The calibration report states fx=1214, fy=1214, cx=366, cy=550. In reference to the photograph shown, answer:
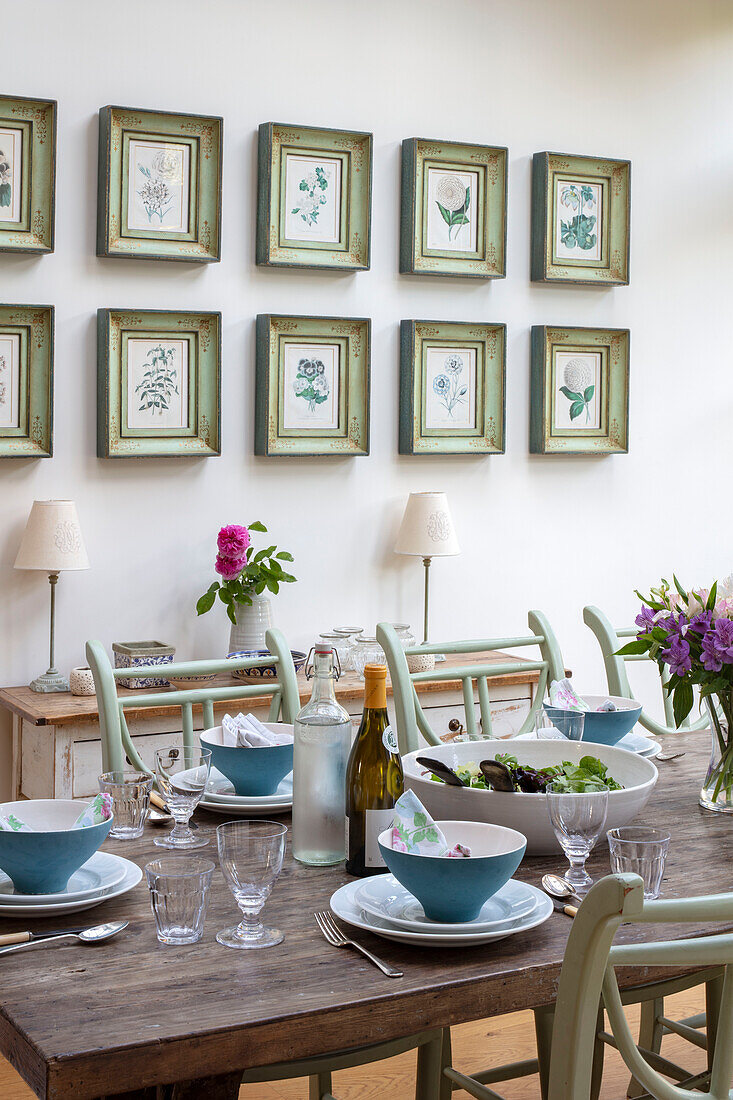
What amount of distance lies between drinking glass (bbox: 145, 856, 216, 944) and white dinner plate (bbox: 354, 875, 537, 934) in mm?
194

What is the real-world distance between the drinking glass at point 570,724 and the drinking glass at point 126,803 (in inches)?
26.4

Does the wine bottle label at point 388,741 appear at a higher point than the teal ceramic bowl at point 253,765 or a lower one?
higher

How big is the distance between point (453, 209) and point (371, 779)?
2.56 meters

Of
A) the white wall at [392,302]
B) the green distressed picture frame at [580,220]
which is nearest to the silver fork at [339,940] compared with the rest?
the white wall at [392,302]

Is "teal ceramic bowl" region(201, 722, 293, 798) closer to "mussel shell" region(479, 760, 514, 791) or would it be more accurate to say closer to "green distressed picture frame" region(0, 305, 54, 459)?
"mussel shell" region(479, 760, 514, 791)

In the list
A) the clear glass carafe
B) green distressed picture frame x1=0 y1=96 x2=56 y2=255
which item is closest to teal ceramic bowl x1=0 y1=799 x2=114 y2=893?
the clear glass carafe

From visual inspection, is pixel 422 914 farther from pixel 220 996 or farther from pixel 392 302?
pixel 392 302

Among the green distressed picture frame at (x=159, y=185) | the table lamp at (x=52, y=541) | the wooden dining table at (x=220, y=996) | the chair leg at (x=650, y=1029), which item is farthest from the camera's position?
the green distressed picture frame at (x=159, y=185)

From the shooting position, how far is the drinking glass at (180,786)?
1722 millimetres

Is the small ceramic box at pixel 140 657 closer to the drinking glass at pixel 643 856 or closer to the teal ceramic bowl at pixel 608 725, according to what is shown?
the teal ceramic bowl at pixel 608 725

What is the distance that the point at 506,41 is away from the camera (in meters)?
3.88

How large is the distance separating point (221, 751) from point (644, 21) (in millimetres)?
3285

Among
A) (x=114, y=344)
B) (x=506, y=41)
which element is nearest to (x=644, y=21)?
(x=506, y=41)

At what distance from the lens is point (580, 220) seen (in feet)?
13.1
